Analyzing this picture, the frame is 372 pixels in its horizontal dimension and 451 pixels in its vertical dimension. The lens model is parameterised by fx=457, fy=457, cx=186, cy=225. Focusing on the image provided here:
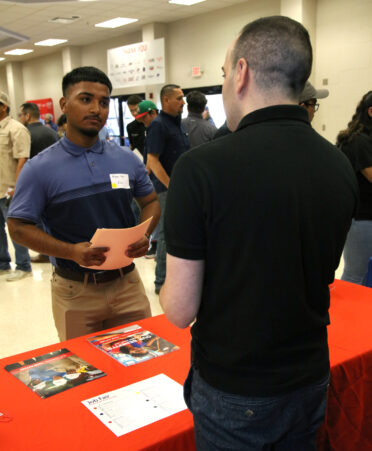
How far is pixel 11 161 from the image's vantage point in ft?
14.9

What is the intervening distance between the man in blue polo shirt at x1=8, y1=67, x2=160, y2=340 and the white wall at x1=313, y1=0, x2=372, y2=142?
5899 millimetres

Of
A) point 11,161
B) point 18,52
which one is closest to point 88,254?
point 11,161

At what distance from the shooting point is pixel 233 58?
858mm

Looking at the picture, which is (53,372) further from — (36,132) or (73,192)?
(36,132)

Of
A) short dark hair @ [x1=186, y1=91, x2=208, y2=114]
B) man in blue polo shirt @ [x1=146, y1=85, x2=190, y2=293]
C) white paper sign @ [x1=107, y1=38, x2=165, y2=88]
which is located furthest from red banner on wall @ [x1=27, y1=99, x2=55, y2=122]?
man in blue polo shirt @ [x1=146, y1=85, x2=190, y2=293]

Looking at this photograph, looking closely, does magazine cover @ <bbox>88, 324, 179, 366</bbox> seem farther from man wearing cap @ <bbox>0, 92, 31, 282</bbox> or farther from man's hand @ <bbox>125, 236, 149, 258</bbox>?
man wearing cap @ <bbox>0, 92, 31, 282</bbox>

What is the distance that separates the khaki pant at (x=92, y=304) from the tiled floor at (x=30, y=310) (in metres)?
1.42

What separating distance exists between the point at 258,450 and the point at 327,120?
23.1 ft

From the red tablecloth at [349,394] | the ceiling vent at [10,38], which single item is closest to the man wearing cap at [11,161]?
the ceiling vent at [10,38]

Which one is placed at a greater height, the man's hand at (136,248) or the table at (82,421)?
the man's hand at (136,248)

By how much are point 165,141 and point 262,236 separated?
2980mm

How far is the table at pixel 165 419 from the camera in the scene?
1024 mm

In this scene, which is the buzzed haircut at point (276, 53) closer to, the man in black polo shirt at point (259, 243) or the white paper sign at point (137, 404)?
the man in black polo shirt at point (259, 243)

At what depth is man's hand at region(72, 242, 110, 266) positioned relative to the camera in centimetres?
155
